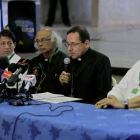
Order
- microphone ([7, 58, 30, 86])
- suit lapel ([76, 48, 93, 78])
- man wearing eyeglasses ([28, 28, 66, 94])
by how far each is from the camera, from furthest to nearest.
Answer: man wearing eyeglasses ([28, 28, 66, 94])
suit lapel ([76, 48, 93, 78])
microphone ([7, 58, 30, 86])

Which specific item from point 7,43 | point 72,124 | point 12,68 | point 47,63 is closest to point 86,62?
point 47,63

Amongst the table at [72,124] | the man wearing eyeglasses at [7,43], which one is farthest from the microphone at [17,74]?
the man wearing eyeglasses at [7,43]

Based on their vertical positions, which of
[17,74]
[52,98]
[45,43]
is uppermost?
[45,43]

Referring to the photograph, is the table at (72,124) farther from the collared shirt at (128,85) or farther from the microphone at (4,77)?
the collared shirt at (128,85)

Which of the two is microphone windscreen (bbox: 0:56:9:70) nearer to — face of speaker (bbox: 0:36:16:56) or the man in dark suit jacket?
the man in dark suit jacket

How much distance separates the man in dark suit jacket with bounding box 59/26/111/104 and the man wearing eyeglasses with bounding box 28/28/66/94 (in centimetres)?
26

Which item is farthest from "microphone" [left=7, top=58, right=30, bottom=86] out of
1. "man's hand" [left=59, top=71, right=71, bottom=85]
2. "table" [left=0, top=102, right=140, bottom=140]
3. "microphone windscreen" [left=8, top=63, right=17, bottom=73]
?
"man's hand" [left=59, top=71, right=71, bottom=85]

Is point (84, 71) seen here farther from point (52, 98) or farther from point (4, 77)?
point (4, 77)

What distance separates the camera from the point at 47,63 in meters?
4.37

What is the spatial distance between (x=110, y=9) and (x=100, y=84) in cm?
985

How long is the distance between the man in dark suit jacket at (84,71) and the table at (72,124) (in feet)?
2.76

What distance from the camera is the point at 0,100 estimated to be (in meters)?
3.25

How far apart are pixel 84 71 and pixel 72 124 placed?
141 centimetres

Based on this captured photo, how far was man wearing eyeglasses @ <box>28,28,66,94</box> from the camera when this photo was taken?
4.25 m
